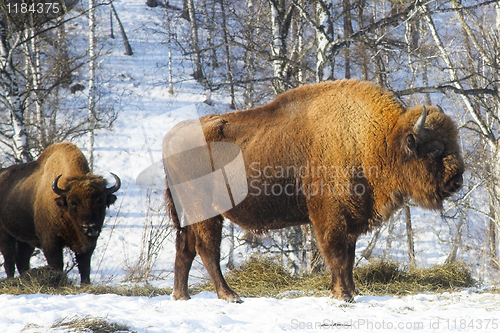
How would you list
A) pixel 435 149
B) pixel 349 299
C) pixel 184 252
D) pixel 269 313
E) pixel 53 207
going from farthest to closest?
1. pixel 53 207
2. pixel 184 252
3. pixel 435 149
4. pixel 349 299
5. pixel 269 313

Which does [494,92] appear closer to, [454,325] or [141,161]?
[454,325]

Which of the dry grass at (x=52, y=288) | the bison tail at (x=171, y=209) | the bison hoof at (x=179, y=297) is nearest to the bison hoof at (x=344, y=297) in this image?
the bison hoof at (x=179, y=297)

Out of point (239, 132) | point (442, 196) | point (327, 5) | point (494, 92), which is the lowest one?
point (442, 196)

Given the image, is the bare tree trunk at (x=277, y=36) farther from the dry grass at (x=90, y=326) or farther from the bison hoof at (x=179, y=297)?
the dry grass at (x=90, y=326)

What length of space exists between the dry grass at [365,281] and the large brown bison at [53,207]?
6.57ft

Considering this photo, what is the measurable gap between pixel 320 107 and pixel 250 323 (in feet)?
8.25

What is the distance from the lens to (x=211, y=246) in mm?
4598

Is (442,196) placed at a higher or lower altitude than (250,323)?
higher

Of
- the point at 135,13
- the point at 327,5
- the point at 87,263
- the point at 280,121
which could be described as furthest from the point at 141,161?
the point at 135,13

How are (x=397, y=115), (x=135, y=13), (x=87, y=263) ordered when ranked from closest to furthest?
(x=397, y=115) → (x=87, y=263) → (x=135, y=13)

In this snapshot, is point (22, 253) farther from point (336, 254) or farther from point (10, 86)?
point (336, 254)

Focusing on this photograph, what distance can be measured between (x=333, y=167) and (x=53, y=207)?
464cm

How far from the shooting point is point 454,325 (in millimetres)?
3008

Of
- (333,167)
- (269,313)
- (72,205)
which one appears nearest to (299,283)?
(333,167)
